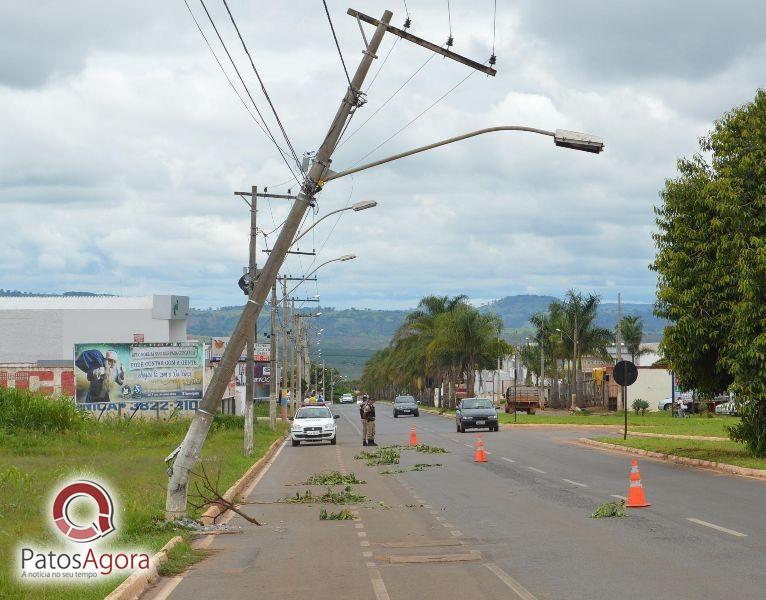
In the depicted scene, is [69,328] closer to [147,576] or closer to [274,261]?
[274,261]

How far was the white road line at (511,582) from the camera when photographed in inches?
406

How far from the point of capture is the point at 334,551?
1382 centimetres

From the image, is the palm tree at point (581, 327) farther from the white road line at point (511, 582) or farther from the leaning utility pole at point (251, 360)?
the white road line at point (511, 582)

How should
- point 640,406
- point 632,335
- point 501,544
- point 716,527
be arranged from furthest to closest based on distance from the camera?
point 632,335 < point 640,406 < point 716,527 < point 501,544

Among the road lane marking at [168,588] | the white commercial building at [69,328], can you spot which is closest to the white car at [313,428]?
the road lane marking at [168,588]

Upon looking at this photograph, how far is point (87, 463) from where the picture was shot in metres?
28.4

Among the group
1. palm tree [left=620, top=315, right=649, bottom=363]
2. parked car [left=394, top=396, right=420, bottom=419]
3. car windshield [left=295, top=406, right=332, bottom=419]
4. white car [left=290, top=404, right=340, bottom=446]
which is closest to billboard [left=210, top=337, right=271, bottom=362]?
parked car [left=394, top=396, right=420, bottom=419]

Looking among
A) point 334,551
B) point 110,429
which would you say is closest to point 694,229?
point 334,551

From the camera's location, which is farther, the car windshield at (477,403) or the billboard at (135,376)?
the billboard at (135,376)

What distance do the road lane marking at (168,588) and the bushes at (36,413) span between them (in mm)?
29075

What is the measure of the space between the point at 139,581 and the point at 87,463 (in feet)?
60.0

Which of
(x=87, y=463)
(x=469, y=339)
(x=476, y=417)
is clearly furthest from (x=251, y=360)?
(x=469, y=339)

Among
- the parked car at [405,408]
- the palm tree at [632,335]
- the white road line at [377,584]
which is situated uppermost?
the palm tree at [632,335]

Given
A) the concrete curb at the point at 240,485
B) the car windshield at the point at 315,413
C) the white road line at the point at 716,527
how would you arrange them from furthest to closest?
the car windshield at the point at 315,413 → the concrete curb at the point at 240,485 → the white road line at the point at 716,527
